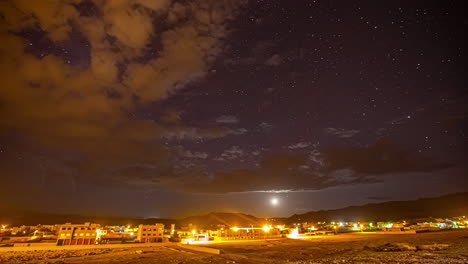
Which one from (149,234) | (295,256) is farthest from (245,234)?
(295,256)

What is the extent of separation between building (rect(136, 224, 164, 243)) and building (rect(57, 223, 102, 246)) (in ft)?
30.3

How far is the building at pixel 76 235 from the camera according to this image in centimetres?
5203

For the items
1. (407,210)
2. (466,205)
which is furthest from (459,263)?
(407,210)

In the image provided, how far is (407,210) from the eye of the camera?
18375 cm

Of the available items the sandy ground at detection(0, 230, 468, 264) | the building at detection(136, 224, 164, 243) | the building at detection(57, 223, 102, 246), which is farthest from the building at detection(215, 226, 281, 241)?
the building at detection(57, 223, 102, 246)

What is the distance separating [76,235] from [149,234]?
15.3m

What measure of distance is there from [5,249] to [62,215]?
7197 inches

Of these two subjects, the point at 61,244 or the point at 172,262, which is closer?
the point at 172,262

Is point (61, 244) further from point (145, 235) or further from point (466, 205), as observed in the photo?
point (466, 205)

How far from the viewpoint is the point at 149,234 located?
205ft

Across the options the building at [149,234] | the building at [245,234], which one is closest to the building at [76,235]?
the building at [149,234]

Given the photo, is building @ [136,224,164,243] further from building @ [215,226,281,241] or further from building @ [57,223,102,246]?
building @ [215,226,281,241]

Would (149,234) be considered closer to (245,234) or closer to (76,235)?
(76,235)

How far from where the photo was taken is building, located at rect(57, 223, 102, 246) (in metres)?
52.0
